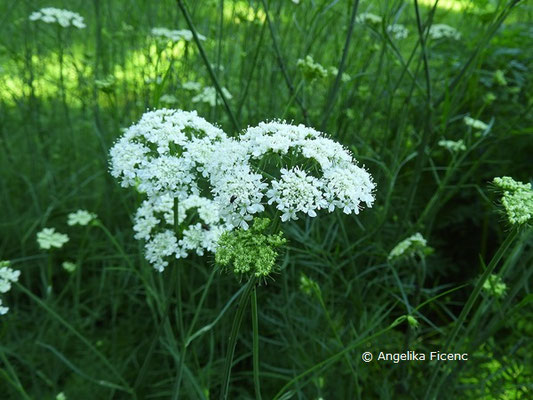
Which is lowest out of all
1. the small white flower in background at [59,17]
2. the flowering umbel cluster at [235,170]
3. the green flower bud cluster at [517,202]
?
the small white flower in background at [59,17]

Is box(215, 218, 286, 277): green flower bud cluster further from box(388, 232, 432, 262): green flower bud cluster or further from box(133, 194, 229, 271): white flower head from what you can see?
box(388, 232, 432, 262): green flower bud cluster

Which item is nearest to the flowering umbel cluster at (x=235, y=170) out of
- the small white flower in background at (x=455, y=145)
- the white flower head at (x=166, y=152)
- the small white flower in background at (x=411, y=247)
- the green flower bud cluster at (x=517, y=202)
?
the white flower head at (x=166, y=152)

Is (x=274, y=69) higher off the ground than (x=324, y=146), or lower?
lower

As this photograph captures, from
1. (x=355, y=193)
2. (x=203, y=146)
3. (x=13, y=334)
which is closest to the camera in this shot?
(x=355, y=193)

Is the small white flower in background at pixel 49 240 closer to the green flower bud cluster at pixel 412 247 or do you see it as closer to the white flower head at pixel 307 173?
the white flower head at pixel 307 173

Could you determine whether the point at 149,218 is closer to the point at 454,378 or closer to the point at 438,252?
the point at 454,378

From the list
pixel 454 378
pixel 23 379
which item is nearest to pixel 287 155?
pixel 454 378

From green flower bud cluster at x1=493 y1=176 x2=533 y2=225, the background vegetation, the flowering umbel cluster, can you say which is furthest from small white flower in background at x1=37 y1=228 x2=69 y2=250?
green flower bud cluster at x1=493 y1=176 x2=533 y2=225
